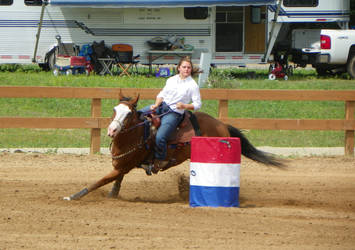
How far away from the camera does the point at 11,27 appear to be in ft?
74.2

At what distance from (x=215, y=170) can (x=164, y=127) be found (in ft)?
3.13

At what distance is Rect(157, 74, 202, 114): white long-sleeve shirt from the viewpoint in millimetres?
8336

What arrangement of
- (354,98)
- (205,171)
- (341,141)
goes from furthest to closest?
(341,141), (354,98), (205,171)

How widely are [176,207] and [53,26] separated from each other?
16.2 meters

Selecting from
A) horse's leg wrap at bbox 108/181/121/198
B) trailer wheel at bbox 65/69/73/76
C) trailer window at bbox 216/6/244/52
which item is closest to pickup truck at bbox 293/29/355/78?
trailer window at bbox 216/6/244/52

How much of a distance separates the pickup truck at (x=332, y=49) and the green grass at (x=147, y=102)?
0.65 meters

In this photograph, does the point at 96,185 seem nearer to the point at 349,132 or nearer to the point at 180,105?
the point at 180,105

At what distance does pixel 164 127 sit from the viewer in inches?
327

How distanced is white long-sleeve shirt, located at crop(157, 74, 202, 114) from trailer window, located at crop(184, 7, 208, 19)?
14870mm

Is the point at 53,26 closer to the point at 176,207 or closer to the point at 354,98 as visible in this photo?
the point at 354,98

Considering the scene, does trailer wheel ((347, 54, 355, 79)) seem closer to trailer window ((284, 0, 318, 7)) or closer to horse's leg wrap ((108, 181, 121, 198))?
trailer window ((284, 0, 318, 7))

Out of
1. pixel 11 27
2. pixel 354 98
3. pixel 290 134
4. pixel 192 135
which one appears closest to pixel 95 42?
pixel 11 27

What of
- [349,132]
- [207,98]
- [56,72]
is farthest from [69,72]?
[349,132]

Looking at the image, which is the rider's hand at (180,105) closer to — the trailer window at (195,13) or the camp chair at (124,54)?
the camp chair at (124,54)
